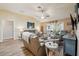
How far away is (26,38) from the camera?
2.27 meters

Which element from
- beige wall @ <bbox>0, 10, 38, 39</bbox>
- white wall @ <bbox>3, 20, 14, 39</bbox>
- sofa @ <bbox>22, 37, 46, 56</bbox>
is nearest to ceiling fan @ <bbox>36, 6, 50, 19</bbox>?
beige wall @ <bbox>0, 10, 38, 39</bbox>

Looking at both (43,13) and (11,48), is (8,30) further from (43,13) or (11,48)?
(43,13)

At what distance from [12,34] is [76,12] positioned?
1.17 m

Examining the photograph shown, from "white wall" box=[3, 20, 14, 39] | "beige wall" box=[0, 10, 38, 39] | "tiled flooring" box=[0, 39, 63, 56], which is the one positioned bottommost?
"tiled flooring" box=[0, 39, 63, 56]

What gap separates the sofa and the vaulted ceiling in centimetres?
Answer: 51

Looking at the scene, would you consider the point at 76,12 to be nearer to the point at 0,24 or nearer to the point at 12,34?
the point at 12,34

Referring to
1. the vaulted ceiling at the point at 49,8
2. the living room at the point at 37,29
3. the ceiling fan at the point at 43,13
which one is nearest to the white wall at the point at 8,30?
the living room at the point at 37,29

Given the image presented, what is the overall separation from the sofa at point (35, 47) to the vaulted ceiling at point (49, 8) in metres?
0.51

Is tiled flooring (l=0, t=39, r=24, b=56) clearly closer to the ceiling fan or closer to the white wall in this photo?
the white wall

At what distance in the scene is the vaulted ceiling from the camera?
214 cm

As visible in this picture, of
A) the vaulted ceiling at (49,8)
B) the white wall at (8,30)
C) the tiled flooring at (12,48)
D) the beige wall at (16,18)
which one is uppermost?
the vaulted ceiling at (49,8)

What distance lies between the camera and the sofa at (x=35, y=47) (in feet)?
7.27

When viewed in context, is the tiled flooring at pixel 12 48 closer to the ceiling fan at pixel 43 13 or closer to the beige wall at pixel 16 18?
the beige wall at pixel 16 18

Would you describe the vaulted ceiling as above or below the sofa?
above
